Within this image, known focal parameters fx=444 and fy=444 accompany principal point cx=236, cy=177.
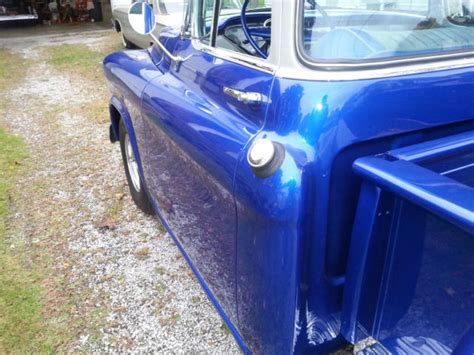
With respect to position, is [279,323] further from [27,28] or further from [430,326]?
[27,28]

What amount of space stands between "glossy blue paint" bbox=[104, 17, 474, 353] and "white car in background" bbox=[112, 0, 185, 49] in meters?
1.32

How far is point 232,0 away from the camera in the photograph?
6.73ft

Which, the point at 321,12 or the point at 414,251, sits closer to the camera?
the point at 414,251

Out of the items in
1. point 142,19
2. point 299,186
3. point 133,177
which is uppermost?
point 142,19

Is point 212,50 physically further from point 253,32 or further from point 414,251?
point 414,251

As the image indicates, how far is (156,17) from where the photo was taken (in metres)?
6.29

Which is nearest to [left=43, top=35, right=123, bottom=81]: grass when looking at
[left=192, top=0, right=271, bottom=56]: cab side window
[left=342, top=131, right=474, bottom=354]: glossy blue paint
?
[left=192, top=0, right=271, bottom=56]: cab side window

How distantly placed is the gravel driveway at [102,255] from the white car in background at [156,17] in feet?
4.94

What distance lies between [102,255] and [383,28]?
89.6 inches

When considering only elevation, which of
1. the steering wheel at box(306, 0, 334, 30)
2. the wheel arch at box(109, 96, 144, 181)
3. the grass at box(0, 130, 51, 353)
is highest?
the steering wheel at box(306, 0, 334, 30)

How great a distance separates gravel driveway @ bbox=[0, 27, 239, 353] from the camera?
7.65ft

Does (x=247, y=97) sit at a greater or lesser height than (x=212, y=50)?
lesser

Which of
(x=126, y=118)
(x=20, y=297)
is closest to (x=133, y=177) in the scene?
(x=126, y=118)

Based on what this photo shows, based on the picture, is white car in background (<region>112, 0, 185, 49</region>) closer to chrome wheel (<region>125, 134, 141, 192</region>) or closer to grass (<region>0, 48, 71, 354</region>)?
chrome wheel (<region>125, 134, 141, 192</region>)
